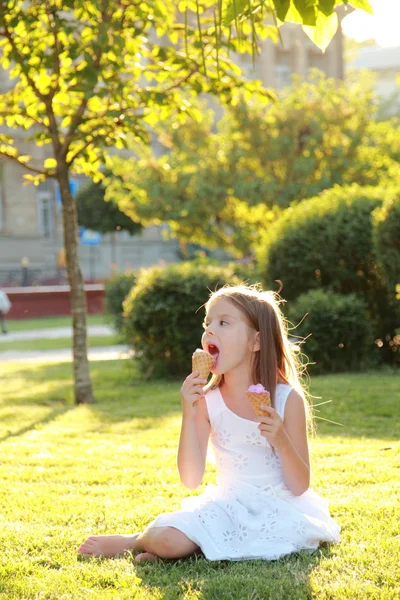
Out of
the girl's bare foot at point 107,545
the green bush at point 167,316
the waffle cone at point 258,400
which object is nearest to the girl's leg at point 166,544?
the girl's bare foot at point 107,545

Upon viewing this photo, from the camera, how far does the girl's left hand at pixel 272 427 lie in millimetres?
3393

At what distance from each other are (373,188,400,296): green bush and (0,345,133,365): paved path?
538cm

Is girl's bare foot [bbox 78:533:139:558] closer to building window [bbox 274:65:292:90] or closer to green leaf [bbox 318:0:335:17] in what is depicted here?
green leaf [bbox 318:0:335:17]

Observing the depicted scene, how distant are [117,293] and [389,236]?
7.69 metres

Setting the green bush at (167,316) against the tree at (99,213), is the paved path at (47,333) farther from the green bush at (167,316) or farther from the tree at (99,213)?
the tree at (99,213)

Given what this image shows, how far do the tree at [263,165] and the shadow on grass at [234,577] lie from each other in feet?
47.6

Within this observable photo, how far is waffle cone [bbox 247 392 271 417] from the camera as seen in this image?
3.36m

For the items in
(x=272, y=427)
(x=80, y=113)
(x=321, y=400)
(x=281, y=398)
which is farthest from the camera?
(x=80, y=113)

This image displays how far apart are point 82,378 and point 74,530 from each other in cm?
488

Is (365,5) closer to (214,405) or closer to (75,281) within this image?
(214,405)

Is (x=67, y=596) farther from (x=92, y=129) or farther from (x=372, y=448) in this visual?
(x=92, y=129)

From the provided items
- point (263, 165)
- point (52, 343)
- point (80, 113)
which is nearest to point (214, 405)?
point (80, 113)

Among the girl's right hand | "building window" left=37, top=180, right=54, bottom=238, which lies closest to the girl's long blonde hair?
the girl's right hand

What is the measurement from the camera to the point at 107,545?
146 inches
